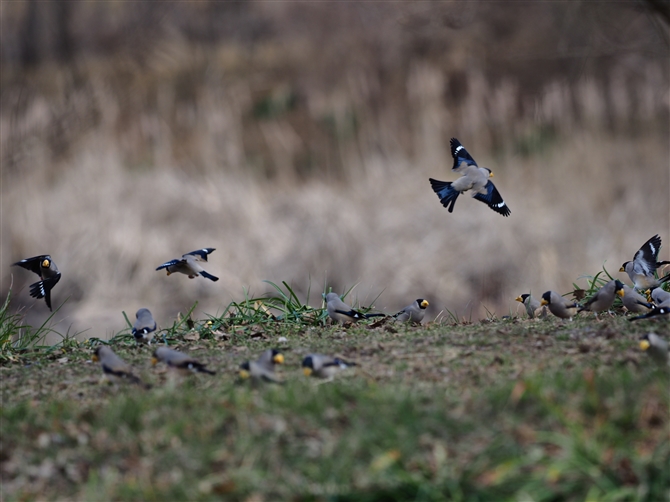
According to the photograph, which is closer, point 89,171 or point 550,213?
point 550,213

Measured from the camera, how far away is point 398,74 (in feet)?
48.2

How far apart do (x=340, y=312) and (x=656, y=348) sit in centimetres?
220

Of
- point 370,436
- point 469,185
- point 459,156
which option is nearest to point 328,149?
point 459,156

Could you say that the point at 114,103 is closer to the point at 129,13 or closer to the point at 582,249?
the point at 129,13

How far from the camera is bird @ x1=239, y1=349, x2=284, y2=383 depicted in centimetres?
390

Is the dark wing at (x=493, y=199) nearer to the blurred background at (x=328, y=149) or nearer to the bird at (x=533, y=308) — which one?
the bird at (x=533, y=308)

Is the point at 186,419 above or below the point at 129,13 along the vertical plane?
below

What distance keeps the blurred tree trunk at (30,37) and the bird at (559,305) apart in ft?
42.7

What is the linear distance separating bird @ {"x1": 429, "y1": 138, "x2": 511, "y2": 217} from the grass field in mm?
1773

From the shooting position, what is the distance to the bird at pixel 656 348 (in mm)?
3750

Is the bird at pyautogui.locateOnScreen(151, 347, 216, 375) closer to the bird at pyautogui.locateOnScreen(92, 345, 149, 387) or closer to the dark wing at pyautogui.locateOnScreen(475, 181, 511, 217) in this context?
the bird at pyautogui.locateOnScreen(92, 345, 149, 387)

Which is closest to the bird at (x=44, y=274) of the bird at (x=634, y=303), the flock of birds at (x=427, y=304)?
the flock of birds at (x=427, y=304)

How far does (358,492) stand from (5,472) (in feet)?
4.59

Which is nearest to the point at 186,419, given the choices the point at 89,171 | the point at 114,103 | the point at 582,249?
the point at 582,249
